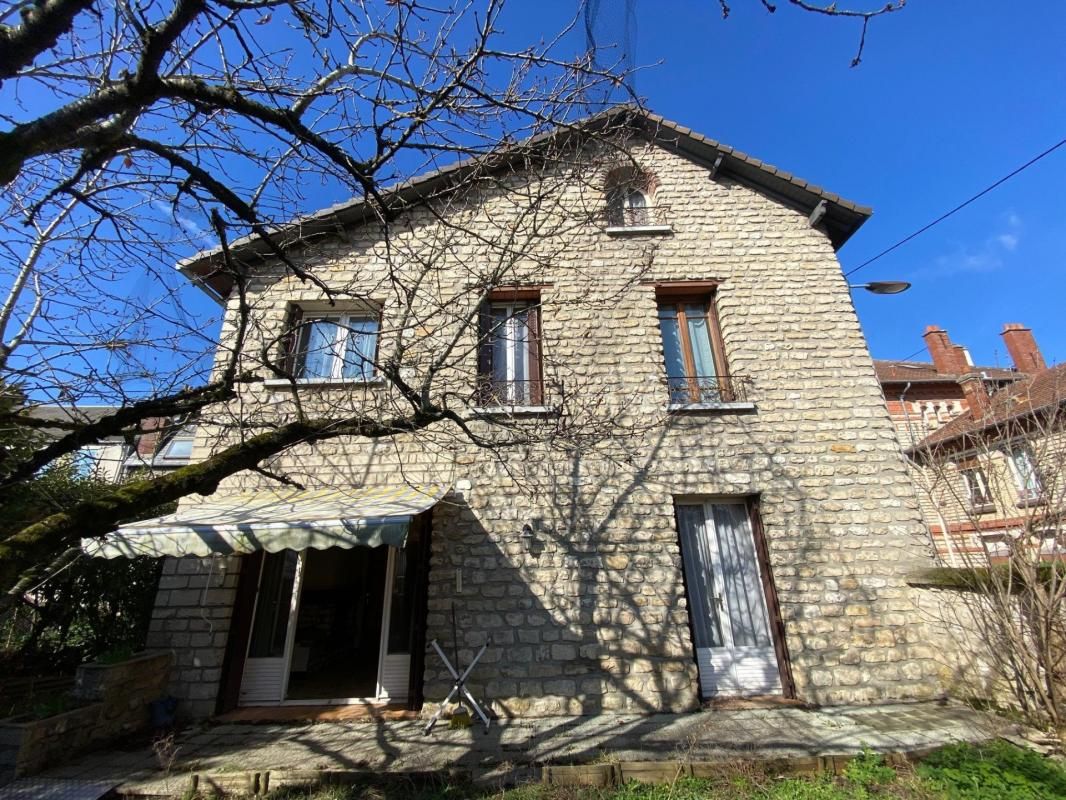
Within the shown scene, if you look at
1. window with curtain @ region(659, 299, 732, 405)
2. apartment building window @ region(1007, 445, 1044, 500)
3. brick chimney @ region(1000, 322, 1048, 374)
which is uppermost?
brick chimney @ region(1000, 322, 1048, 374)

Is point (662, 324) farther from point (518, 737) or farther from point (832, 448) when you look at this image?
point (518, 737)

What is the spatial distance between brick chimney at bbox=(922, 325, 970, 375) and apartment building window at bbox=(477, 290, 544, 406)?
1095 inches

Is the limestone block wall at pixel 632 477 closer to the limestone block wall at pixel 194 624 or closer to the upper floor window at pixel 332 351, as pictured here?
the limestone block wall at pixel 194 624

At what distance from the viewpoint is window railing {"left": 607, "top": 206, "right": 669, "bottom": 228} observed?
9633 mm

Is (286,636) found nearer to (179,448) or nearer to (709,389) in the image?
(179,448)

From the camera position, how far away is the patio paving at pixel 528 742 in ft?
16.4

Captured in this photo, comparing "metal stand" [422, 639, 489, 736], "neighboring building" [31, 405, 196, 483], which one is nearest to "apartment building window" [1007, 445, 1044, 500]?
"metal stand" [422, 639, 489, 736]

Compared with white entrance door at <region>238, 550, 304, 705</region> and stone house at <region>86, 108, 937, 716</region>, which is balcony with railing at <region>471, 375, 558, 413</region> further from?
white entrance door at <region>238, 550, 304, 705</region>

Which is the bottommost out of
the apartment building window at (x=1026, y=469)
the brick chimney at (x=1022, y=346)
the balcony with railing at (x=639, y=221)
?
the apartment building window at (x=1026, y=469)

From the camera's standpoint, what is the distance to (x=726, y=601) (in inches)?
287

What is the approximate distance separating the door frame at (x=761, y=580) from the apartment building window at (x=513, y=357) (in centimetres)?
323

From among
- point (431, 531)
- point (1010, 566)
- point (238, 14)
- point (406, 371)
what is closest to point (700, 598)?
point (1010, 566)

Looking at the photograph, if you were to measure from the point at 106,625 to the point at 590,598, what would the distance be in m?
7.76

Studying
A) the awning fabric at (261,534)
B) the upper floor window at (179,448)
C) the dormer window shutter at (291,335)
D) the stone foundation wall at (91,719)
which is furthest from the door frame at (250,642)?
the upper floor window at (179,448)
